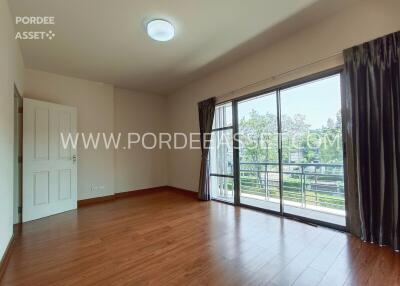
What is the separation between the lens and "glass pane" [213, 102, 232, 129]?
4346 millimetres

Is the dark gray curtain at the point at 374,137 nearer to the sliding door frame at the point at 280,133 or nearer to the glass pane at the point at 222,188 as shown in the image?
the sliding door frame at the point at 280,133

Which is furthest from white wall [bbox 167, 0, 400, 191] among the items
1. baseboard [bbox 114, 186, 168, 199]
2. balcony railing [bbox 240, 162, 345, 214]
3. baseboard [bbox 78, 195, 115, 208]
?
baseboard [bbox 78, 195, 115, 208]

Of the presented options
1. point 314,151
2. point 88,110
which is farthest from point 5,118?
point 314,151

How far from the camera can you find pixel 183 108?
5.46 metres

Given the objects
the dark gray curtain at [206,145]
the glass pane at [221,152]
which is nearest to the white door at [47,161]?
the dark gray curtain at [206,145]

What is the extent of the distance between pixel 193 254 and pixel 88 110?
3986mm

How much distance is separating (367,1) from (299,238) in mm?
2970

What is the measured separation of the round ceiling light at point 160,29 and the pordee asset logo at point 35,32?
1205 millimetres

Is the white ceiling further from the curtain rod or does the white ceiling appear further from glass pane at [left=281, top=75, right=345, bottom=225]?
glass pane at [left=281, top=75, right=345, bottom=225]

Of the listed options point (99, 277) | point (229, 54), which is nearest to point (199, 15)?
point (229, 54)

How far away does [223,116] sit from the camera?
4496 mm

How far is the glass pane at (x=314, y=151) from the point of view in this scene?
293 cm

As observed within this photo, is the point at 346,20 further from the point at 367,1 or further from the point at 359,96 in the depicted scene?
the point at 359,96

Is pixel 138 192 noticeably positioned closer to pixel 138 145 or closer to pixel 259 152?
pixel 138 145
